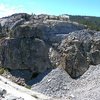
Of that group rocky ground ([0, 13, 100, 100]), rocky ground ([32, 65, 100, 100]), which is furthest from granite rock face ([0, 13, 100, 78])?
rocky ground ([32, 65, 100, 100])

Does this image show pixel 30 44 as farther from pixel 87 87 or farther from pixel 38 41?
pixel 87 87

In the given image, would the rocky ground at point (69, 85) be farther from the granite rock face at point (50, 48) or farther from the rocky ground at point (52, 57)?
the granite rock face at point (50, 48)

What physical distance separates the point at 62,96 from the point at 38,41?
15.5m

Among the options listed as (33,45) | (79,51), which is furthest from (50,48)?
(79,51)

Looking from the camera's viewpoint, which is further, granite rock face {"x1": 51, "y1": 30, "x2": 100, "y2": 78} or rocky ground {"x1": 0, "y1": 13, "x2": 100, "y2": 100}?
granite rock face {"x1": 51, "y1": 30, "x2": 100, "y2": 78}

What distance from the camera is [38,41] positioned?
57812 millimetres

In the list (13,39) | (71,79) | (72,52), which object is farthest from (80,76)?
(13,39)

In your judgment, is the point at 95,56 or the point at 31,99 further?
the point at 95,56

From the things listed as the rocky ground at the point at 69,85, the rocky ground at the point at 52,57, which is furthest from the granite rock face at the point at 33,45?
the rocky ground at the point at 69,85

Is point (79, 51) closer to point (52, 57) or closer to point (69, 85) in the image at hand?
point (52, 57)

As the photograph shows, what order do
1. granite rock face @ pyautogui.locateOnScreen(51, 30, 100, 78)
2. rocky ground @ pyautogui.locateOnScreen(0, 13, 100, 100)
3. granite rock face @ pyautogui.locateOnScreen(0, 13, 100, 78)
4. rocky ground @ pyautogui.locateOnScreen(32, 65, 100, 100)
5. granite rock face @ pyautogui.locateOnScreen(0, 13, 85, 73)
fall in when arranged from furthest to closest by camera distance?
granite rock face @ pyautogui.locateOnScreen(0, 13, 85, 73) < granite rock face @ pyautogui.locateOnScreen(0, 13, 100, 78) < granite rock face @ pyautogui.locateOnScreen(51, 30, 100, 78) < rocky ground @ pyautogui.locateOnScreen(0, 13, 100, 100) < rocky ground @ pyautogui.locateOnScreen(32, 65, 100, 100)

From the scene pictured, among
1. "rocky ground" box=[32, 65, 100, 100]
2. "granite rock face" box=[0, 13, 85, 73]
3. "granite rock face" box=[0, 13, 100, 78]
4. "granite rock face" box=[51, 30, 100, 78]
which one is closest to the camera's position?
"rocky ground" box=[32, 65, 100, 100]

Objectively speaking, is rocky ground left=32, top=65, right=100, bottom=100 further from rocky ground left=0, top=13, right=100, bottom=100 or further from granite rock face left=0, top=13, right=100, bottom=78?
granite rock face left=0, top=13, right=100, bottom=78

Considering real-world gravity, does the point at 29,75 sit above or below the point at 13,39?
below
